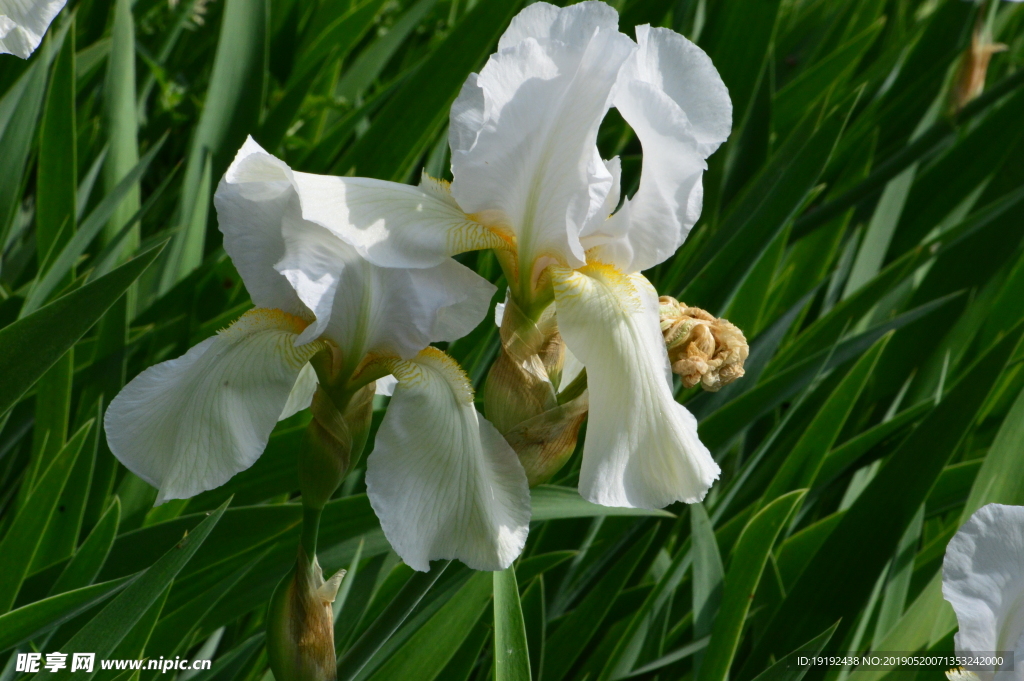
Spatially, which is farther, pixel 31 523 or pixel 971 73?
pixel 971 73

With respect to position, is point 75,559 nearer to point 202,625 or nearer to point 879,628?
point 202,625

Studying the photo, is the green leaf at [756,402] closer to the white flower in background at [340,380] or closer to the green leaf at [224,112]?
the white flower in background at [340,380]

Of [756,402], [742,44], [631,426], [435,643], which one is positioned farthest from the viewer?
[742,44]

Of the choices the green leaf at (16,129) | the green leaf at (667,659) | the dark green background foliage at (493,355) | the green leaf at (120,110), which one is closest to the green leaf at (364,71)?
the dark green background foliage at (493,355)

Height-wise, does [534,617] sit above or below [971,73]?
below

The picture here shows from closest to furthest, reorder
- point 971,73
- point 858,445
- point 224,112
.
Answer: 1. point 858,445
2. point 224,112
3. point 971,73

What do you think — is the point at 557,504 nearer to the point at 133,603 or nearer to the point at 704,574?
the point at 704,574

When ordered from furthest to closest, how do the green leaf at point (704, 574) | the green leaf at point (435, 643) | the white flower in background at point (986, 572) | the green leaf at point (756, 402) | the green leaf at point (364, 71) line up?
the green leaf at point (364, 71), the green leaf at point (756, 402), the green leaf at point (704, 574), the green leaf at point (435, 643), the white flower in background at point (986, 572)

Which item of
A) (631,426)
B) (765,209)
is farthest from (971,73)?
(631,426)
